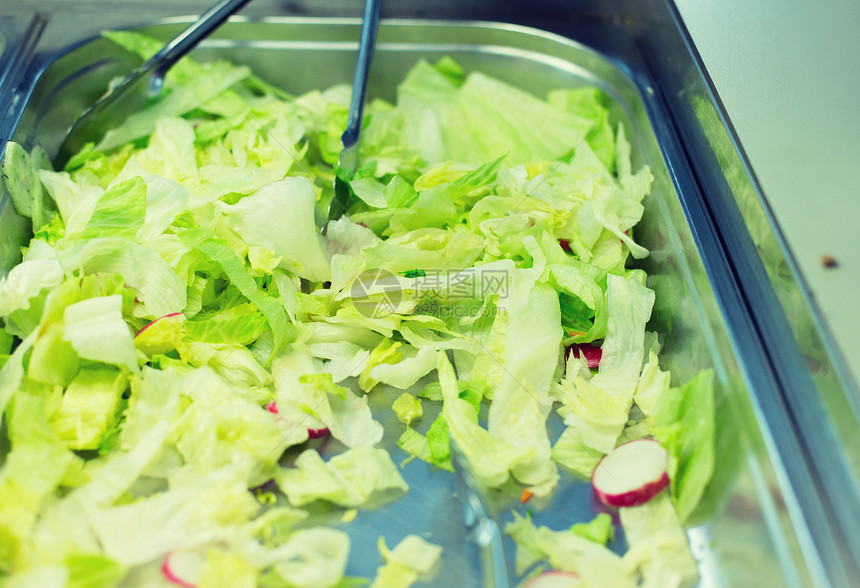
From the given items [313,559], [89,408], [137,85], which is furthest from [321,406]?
[137,85]

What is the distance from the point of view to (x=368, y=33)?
4.79ft

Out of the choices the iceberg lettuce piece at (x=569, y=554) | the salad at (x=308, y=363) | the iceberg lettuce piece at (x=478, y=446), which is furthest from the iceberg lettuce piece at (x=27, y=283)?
the iceberg lettuce piece at (x=569, y=554)

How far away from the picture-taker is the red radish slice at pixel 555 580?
862 mm

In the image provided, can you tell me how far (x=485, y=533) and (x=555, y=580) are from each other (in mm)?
120

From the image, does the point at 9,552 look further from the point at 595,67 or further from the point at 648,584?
the point at 595,67

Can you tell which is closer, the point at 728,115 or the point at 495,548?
the point at 495,548

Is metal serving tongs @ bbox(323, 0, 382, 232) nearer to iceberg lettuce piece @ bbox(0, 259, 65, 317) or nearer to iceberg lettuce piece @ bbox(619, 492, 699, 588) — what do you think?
iceberg lettuce piece @ bbox(0, 259, 65, 317)

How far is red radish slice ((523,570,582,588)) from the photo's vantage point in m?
0.86

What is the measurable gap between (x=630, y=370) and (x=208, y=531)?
778 millimetres

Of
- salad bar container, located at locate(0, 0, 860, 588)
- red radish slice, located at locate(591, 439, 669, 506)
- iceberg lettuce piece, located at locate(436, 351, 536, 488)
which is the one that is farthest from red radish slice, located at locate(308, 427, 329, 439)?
red radish slice, located at locate(591, 439, 669, 506)

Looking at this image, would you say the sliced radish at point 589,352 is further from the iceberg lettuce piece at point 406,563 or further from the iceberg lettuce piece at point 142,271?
the iceberg lettuce piece at point 142,271

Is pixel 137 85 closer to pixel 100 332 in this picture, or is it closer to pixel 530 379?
pixel 100 332

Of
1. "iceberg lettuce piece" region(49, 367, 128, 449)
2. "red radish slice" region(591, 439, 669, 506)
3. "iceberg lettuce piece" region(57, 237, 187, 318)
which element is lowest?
"iceberg lettuce piece" region(49, 367, 128, 449)

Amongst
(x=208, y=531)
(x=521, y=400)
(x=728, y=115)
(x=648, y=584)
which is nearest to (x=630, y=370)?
(x=521, y=400)
